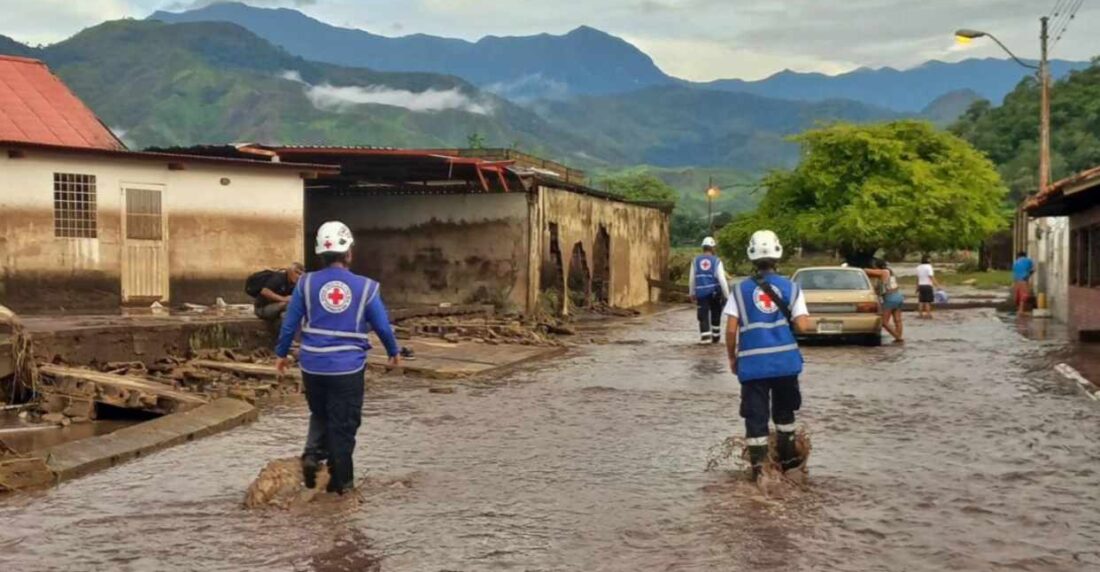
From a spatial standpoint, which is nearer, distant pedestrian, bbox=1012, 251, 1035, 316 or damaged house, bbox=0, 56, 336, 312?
damaged house, bbox=0, 56, 336, 312

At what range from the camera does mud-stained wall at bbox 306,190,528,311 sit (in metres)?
25.5

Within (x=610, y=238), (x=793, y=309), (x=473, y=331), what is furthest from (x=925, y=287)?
(x=793, y=309)

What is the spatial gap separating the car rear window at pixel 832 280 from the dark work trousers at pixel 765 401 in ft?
41.0

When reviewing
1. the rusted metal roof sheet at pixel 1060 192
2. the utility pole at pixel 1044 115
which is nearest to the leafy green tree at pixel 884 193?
the utility pole at pixel 1044 115

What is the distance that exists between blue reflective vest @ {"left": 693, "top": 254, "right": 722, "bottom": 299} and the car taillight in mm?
2580

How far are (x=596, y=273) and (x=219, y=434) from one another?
22207 mm

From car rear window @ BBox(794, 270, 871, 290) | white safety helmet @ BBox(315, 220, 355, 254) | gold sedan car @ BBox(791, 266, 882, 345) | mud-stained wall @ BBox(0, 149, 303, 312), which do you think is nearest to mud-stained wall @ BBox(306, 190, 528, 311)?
mud-stained wall @ BBox(0, 149, 303, 312)

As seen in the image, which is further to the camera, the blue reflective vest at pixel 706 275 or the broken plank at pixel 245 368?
the blue reflective vest at pixel 706 275

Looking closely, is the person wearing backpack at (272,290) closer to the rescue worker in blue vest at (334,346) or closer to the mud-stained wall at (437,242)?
the rescue worker in blue vest at (334,346)

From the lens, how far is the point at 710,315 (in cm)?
1998

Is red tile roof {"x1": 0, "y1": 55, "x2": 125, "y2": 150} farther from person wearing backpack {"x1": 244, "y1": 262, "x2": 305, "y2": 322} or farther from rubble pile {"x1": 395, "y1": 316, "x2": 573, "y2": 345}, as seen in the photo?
person wearing backpack {"x1": 244, "y1": 262, "x2": 305, "y2": 322}

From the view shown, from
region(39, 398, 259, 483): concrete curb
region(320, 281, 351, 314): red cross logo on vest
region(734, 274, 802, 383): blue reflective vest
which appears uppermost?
region(320, 281, 351, 314): red cross logo on vest

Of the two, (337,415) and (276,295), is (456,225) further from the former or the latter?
(337,415)

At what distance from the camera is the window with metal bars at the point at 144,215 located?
19.5 meters
